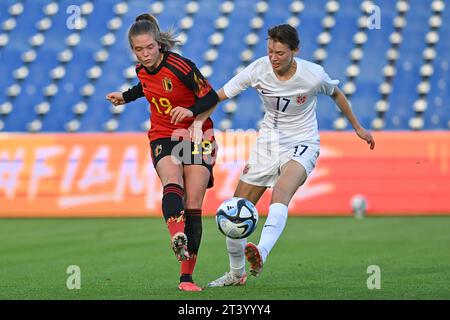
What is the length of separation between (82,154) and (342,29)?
6989 millimetres

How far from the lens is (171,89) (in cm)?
686

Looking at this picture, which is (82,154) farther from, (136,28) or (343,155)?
(136,28)

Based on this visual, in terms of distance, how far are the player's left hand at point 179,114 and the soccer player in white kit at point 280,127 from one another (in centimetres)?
22

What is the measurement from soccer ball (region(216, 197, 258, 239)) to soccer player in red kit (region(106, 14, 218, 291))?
252 millimetres

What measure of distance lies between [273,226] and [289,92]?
1.04 meters

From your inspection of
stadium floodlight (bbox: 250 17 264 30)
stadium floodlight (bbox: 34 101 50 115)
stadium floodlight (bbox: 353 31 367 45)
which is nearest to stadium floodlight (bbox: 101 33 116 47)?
stadium floodlight (bbox: 34 101 50 115)

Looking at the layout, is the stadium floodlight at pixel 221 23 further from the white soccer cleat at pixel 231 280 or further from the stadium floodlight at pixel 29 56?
the white soccer cleat at pixel 231 280

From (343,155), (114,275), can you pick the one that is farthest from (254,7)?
(114,275)

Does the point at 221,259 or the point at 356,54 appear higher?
the point at 356,54

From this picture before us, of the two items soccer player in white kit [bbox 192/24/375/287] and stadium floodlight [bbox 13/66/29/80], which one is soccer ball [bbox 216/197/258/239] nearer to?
soccer player in white kit [bbox 192/24/375/287]

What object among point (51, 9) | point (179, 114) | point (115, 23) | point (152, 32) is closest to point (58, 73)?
point (115, 23)

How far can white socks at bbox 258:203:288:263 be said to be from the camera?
6.65 m

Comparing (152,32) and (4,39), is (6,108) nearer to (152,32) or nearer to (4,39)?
(4,39)

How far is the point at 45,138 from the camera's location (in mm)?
15992
